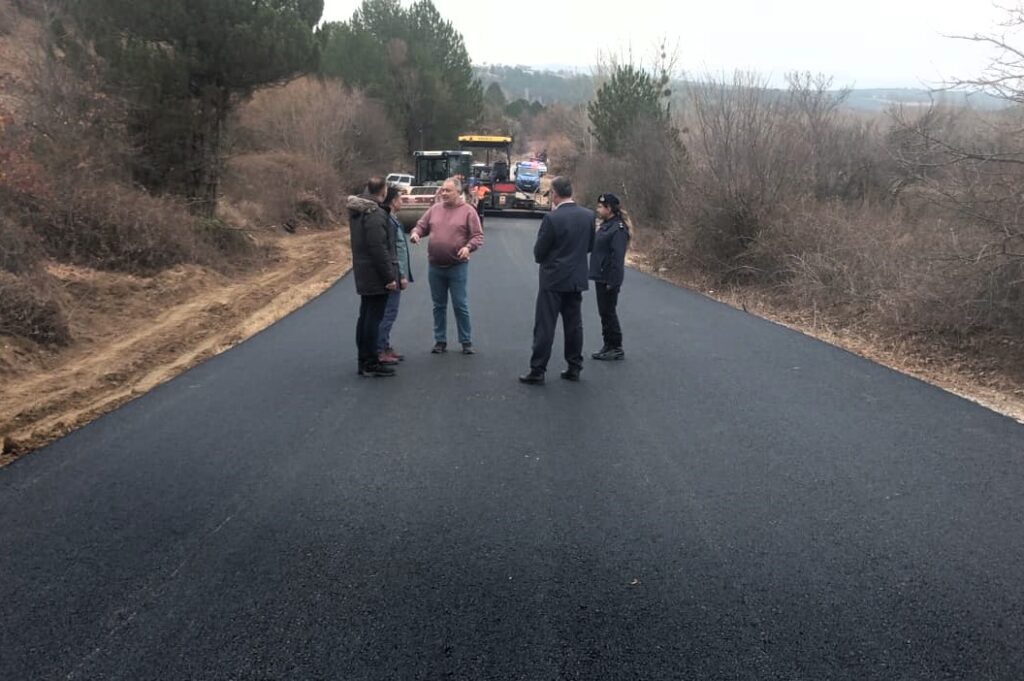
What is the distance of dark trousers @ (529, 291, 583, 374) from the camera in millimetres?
7484

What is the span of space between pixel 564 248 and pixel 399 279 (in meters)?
1.63

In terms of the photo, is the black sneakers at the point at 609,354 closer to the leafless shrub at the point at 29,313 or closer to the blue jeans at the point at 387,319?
the blue jeans at the point at 387,319

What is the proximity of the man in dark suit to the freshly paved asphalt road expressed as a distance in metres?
0.33

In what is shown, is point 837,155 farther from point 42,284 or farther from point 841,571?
point 841,571

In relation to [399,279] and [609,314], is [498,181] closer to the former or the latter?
[609,314]

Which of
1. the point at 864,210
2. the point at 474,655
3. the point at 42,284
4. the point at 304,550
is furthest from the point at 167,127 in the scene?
the point at 474,655

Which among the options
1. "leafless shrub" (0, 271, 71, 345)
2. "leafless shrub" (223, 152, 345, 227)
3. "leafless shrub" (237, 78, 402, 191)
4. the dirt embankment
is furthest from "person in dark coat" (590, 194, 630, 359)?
"leafless shrub" (237, 78, 402, 191)

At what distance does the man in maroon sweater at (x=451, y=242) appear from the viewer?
332 inches

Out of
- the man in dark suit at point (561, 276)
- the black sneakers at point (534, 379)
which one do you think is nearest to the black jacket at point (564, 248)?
the man in dark suit at point (561, 276)

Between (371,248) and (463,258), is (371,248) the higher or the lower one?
the higher one

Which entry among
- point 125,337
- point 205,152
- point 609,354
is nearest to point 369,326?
point 609,354

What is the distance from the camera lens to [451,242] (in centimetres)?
847

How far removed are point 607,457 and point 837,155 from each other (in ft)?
66.7

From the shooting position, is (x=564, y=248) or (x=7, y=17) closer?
(x=564, y=248)
